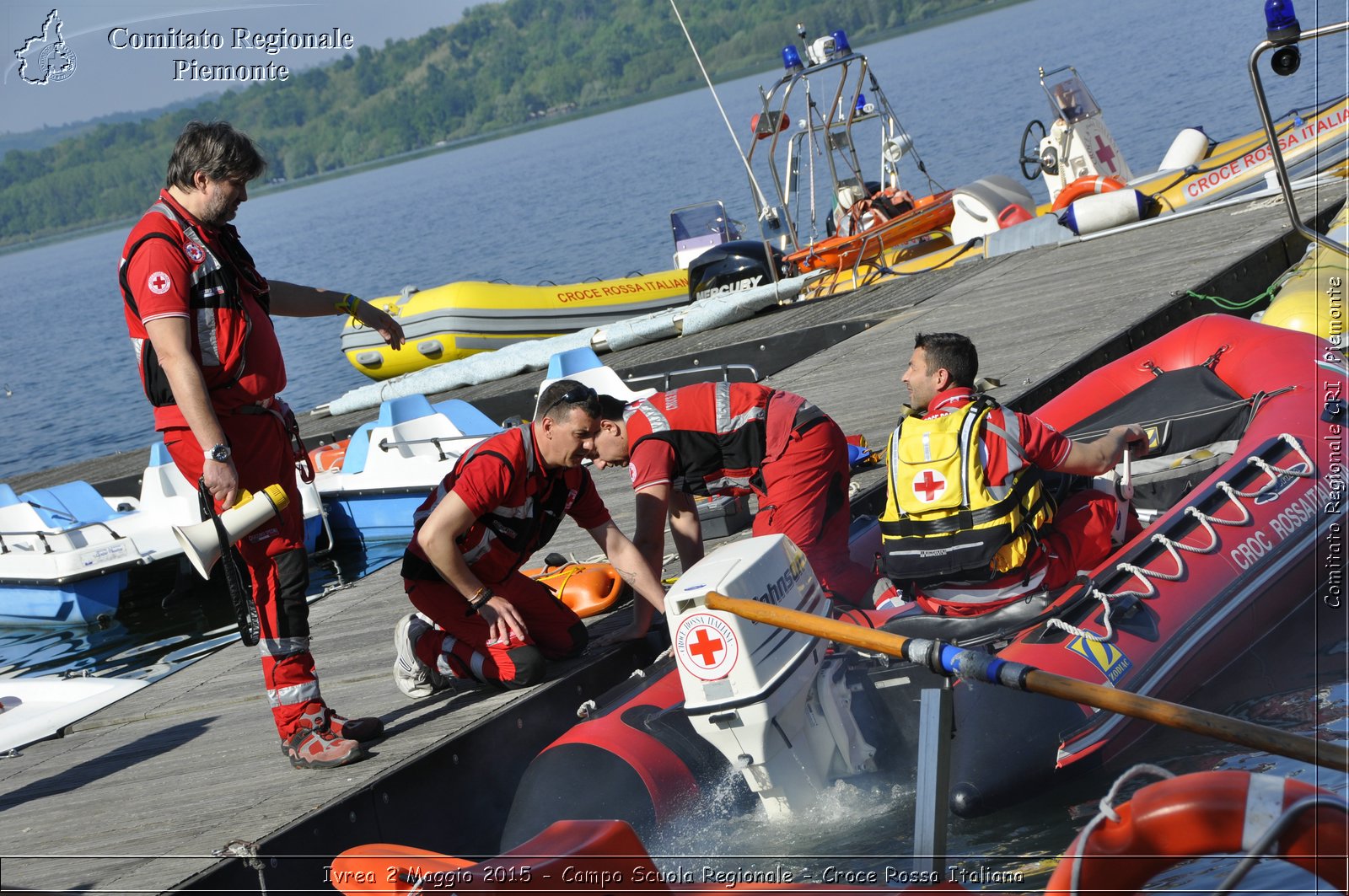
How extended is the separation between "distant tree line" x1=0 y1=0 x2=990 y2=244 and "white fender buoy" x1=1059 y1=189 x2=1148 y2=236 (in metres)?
5.39

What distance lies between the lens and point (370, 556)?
9.51 meters

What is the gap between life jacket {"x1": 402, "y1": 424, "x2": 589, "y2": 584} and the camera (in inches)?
145

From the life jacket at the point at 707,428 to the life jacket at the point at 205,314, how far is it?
1.20 m

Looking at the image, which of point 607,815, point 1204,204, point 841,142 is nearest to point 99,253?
point 841,142

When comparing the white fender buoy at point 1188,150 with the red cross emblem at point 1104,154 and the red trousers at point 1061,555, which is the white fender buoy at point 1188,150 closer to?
the red cross emblem at point 1104,154

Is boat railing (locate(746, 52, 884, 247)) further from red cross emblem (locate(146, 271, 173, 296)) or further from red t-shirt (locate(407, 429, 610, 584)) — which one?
red cross emblem (locate(146, 271, 173, 296))

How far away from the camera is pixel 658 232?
26.4m

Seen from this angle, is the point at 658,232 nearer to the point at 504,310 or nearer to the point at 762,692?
the point at 504,310

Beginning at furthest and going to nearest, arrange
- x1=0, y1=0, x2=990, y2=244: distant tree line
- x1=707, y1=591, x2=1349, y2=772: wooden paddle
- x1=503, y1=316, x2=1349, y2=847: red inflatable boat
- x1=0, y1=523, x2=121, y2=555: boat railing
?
x1=0, y1=0, x2=990, y2=244: distant tree line, x1=0, y1=523, x2=121, y2=555: boat railing, x1=503, y1=316, x2=1349, y2=847: red inflatable boat, x1=707, y1=591, x2=1349, y2=772: wooden paddle

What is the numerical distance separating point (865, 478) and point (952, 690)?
2.75 meters

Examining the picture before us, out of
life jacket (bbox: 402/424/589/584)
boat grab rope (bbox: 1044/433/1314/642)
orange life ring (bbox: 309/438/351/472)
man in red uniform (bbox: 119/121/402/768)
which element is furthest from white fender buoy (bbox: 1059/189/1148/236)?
man in red uniform (bbox: 119/121/402/768)

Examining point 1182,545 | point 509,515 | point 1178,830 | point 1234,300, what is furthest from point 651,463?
point 1234,300

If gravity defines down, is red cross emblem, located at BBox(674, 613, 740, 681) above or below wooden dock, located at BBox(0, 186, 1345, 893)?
above

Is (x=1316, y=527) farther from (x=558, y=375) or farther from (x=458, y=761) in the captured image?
(x=558, y=375)
